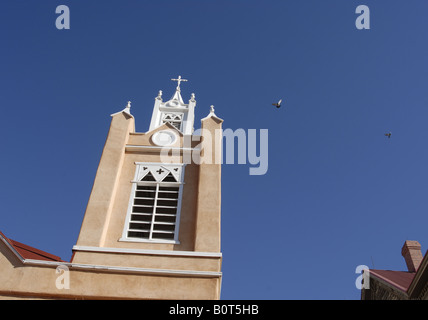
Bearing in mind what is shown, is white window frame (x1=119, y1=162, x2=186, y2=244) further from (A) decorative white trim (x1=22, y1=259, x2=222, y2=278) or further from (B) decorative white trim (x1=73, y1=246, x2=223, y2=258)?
(A) decorative white trim (x1=22, y1=259, x2=222, y2=278)

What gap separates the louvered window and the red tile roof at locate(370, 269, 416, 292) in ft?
30.2

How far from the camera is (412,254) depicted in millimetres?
21688

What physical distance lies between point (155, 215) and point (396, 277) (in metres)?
11.9

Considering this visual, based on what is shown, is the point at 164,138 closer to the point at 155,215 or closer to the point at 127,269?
the point at 155,215

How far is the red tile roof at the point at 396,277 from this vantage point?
15.9 m

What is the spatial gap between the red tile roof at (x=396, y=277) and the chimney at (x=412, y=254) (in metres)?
1.97

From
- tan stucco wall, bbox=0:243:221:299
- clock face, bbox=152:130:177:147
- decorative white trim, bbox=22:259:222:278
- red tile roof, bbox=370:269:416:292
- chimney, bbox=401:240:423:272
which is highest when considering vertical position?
clock face, bbox=152:130:177:147

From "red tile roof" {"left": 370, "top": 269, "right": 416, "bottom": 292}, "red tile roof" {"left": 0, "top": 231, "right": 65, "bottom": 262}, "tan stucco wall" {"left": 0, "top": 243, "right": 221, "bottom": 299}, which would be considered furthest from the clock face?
"red tile roof" {"left": 370, "top": 269, "right": 416, "bottom": 292}

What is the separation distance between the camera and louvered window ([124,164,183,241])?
12.3 meters

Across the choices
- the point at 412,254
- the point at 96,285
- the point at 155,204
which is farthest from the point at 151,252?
the point at 412,254

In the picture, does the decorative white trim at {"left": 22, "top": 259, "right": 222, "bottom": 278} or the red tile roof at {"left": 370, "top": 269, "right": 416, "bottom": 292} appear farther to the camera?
the red tile roof at {"left": 370, "top": 269, "right": 416, "bottom": 292}

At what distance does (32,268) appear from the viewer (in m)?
10.5
